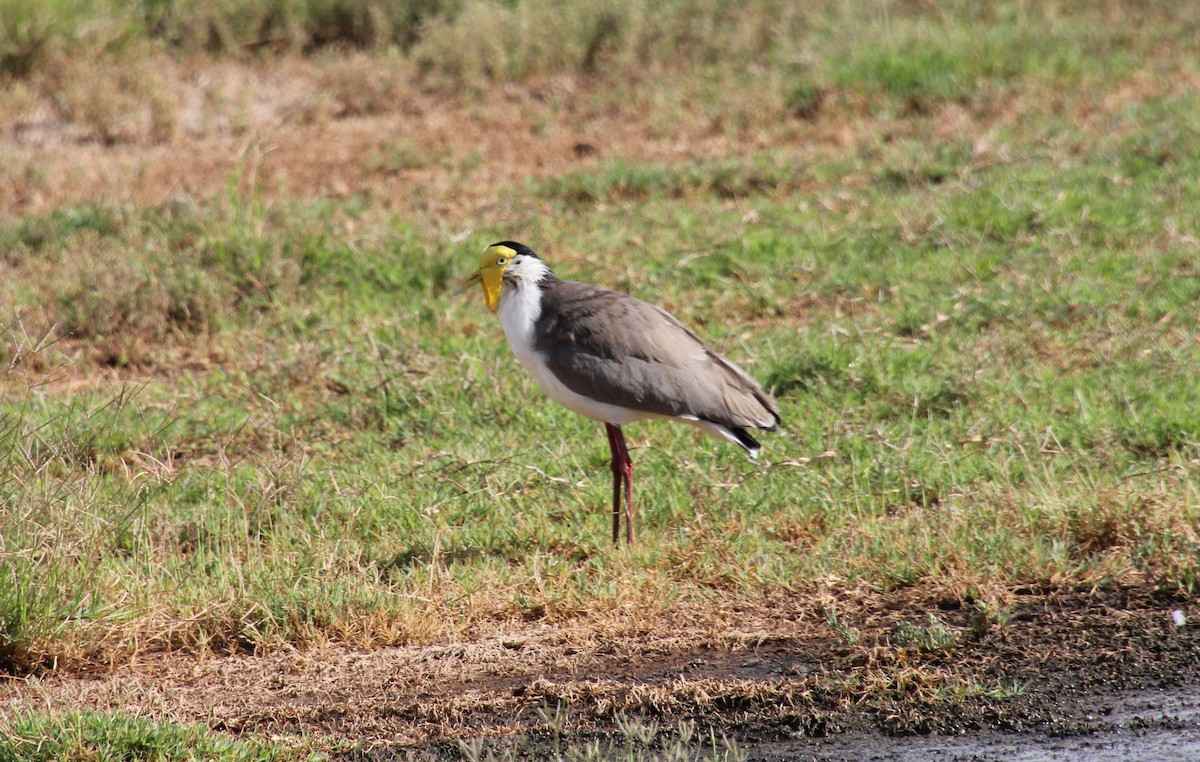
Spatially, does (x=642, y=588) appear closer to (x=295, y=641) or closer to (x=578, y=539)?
(x=578, y=539)

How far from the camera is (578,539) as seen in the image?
580 centimetres

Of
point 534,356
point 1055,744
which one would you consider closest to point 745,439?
point 534,356

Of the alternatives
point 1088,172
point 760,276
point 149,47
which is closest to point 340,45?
point 149,47

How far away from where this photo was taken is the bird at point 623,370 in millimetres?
5801

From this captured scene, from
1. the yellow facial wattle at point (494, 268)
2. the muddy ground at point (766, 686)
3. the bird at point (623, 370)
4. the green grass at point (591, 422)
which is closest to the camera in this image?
the muddy ground at point (766, 686)

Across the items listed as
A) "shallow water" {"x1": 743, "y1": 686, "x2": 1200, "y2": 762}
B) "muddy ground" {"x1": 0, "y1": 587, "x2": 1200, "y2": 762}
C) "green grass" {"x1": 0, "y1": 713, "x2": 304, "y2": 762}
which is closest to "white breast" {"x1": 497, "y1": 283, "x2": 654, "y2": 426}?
"muddy ground" {"x1": 0, "y1": 587, "x2": 1200, "y2": 762}

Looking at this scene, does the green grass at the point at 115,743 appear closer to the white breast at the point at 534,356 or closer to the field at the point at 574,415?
the field at the point at 574,415

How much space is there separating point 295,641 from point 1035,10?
9301 mm

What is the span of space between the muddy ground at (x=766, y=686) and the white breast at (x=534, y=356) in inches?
39.6

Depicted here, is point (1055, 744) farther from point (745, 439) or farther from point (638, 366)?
point (638, 366)

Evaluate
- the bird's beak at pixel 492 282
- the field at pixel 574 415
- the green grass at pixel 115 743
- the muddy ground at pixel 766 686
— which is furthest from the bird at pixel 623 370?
the green grass at pixel 115 743

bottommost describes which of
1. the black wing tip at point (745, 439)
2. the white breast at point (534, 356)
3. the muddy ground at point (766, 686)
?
the muddy ground at point (766, 686)

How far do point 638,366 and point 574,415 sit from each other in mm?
1254

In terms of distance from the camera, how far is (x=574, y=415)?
7043 millimetres
